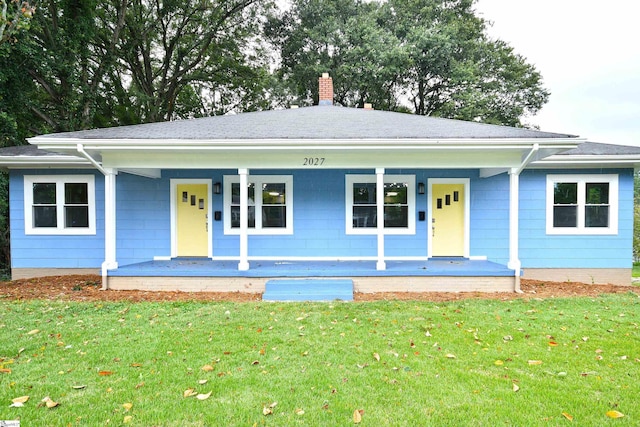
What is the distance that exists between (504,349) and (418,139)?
12.2ft

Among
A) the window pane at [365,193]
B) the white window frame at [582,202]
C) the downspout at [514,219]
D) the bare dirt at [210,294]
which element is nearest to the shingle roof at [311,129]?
the downspout at [514,219]

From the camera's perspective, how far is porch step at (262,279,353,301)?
5914 mm

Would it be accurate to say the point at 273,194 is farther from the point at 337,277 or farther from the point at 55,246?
the point at 55,246

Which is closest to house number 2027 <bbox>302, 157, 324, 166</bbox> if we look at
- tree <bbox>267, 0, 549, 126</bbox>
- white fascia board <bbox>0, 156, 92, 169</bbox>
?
white fascia board <bbox>0, 156, 92, 169</bbox>

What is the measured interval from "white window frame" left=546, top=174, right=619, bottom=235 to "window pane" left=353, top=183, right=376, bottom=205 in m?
3.88

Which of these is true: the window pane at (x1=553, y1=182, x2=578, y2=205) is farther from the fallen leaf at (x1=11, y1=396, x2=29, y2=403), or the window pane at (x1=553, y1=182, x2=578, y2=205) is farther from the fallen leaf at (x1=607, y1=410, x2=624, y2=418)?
the fallen leaf at (x1=11, y1=396, x2=29, y2=403)

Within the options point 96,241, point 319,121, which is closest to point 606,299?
point 319,121

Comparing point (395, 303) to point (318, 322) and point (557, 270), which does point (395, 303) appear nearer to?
point (318, 322)

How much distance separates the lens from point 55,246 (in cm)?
805

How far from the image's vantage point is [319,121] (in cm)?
768

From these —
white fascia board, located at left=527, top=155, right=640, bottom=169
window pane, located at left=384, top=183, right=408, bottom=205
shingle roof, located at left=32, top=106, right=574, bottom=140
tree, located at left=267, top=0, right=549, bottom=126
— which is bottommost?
window pane, located at left=384, top=183, right=408, bottom=205

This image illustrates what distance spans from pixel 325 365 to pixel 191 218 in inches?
231

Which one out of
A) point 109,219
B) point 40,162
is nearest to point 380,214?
point 109,219

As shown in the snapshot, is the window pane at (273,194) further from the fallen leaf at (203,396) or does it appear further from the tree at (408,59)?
the tree at (408,59)
